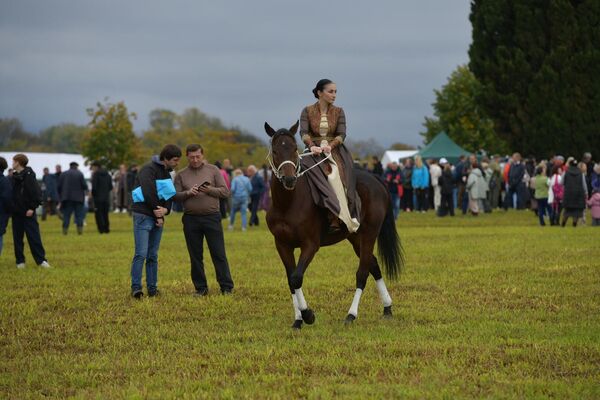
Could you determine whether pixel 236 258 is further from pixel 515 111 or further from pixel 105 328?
pixel 515 111

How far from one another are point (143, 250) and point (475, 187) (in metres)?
27.8

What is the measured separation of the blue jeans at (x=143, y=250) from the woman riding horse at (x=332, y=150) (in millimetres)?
3567

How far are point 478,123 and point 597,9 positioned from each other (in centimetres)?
3666

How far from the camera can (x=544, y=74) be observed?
173 ft

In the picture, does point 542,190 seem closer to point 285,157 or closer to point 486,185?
point 486,185

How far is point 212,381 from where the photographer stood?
27.0 feet

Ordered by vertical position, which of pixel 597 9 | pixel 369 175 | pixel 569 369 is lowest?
pixel 569 369

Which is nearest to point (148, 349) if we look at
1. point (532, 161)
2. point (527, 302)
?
point (527, 302)

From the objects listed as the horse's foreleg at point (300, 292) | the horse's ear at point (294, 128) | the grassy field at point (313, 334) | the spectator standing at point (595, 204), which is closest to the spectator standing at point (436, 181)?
the spectator standing at point (595, 204)

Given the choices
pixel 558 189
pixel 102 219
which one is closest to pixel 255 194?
pixel 102 219

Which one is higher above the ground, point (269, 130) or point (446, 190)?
point (269, 130)

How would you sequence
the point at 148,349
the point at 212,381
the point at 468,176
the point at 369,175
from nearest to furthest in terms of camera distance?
the point at 212,381
the point at 148,349
the point at 369,175
the point at 468,176

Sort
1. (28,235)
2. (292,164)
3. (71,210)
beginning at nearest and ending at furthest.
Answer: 1. (292,164)
2. (28,235)
3. (71,210)

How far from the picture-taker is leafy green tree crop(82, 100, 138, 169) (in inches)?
3477
